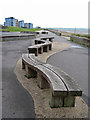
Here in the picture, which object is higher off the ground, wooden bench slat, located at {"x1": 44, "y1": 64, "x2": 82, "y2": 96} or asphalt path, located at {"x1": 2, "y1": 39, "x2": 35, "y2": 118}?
wooden bench slat, located at {"x1": 44, "y1": 64, "x2": 82, "y2": 96}

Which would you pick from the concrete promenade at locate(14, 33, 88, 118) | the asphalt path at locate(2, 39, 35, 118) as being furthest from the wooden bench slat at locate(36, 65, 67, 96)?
the asphalt path at locate(2, 39, 35, 118)

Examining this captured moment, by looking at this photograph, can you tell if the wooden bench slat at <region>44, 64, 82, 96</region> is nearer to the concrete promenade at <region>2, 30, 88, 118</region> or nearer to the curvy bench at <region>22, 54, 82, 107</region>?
the curvy bench at <region>22, 54, 82, 107</region>

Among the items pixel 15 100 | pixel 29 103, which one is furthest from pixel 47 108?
pixel 15 100

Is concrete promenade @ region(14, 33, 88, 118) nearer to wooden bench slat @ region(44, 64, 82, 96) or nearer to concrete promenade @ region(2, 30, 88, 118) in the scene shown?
concrete promenade @ region(2, 30, 88, 118)

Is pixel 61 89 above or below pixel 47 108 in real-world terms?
above

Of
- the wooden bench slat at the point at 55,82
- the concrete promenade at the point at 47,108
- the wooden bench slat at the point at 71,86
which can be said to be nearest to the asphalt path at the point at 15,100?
the concrete promenade at the point at 47,108

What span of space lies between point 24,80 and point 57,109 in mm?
1764

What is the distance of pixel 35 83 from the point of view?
403 centimetres

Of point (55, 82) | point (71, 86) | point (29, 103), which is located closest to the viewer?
point (71, 86)

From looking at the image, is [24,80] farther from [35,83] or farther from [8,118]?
[8,118]

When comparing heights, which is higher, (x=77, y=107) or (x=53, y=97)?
(x=53, y=97)

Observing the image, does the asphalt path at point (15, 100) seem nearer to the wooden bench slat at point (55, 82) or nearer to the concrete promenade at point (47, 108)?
the concrete promenade at point (47, 108)

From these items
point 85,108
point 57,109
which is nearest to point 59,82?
point 57,109

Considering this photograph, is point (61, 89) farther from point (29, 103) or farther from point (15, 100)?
point (15, 100)
